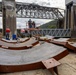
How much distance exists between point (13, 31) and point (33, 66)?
17.7m

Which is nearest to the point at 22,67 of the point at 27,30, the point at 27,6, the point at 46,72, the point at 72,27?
the point at 46,72

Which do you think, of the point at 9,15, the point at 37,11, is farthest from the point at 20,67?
the point at 37,11

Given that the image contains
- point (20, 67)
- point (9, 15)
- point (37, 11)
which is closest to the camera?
point (20, 67)

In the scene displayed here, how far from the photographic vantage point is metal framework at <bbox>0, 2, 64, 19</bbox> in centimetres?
3472

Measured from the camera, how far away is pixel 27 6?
34781mm

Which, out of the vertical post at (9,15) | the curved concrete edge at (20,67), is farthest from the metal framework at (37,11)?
the curved concrete edge at (20,67)

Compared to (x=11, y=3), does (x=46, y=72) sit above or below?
below

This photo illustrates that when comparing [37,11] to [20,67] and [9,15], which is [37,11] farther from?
[20,67]

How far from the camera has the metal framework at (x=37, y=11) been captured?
114 feet

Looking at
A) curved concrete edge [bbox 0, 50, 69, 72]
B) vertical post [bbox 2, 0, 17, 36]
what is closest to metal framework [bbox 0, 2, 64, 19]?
vertical post [bbox 2, 0, 17, 36]

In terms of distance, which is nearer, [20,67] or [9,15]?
[20,67]

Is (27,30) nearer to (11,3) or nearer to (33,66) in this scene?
(11,3)

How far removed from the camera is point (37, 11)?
126ft

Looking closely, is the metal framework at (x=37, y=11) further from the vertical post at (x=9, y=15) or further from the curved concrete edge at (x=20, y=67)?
the curved concrete edge at (x=20, y=67)
